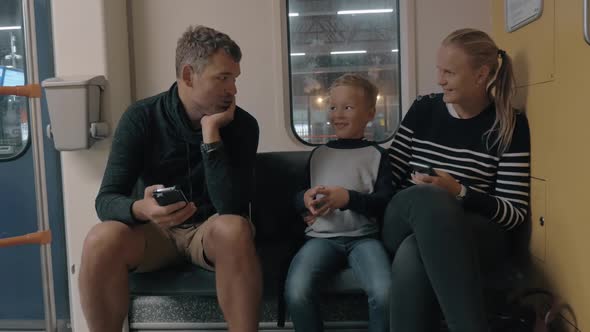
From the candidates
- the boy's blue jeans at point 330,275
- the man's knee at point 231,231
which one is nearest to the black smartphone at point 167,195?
the man's knee at point 231,231

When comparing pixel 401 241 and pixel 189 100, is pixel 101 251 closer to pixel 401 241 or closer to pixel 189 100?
pixel 189 100

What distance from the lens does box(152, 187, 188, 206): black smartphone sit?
171cm

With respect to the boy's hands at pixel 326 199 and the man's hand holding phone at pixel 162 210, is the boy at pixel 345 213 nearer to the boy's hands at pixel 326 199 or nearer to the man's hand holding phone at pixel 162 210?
the boy's hands at pixel 326 199

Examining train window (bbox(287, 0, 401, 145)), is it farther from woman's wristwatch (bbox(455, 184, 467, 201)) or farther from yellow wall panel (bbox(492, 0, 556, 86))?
woman's wristwatch (bbox(455, 184, 467, 201))

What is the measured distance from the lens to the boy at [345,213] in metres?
1.79

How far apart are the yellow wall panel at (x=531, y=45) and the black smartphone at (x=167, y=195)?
4.40 feet

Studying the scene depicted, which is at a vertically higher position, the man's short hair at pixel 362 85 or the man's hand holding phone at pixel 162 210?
the man's short hair at pixel 362 85

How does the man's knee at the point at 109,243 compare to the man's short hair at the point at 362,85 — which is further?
the man's short hair at the point at 362,85

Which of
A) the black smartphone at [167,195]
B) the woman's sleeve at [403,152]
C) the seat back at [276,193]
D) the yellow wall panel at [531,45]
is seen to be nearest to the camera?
the black smartphone at [167,195]

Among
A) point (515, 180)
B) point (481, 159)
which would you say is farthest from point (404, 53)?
point (515, 180)

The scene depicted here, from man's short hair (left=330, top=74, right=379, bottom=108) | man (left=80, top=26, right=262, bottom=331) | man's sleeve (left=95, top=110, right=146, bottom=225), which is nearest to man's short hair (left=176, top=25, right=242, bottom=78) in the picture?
man (left=80, top=26, right=262, bottom=331)

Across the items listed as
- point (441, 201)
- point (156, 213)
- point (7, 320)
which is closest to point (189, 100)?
point (156, 213)

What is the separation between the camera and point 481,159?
2055 mm

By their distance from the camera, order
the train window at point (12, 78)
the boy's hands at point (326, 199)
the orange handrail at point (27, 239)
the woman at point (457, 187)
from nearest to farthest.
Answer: the woman at point (457, 187) → the boy's hands at point (326, 199) → the orange handrail at point (27, 239) → the train window at point (12, 78)
